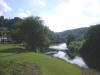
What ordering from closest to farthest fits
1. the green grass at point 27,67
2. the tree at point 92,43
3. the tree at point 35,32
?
the green grass at point 27,67
the tree at point 35,32
the tree at point 92,43

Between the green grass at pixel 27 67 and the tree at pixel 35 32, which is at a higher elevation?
the tree at pixel 35 32

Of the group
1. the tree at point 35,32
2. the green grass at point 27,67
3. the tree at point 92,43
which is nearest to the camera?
the green grass at point 27,67

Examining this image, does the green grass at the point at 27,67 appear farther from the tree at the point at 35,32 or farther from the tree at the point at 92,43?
the tree at the point at 92,43

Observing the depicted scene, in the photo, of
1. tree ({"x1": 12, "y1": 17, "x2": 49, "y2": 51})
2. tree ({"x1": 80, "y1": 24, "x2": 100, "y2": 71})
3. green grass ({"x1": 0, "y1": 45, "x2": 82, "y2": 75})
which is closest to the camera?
green grass ({"x1": 0, "y1": 45, "x2": 82, "y2": 75})

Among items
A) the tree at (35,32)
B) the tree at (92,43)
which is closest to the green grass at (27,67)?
the tree at (35,32)

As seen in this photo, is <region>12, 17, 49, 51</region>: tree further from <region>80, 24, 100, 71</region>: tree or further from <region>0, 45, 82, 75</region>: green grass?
<region>0, 45, 82, 75</region>: green grass

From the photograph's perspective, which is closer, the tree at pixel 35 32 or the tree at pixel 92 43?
the tree at pixel 35 32

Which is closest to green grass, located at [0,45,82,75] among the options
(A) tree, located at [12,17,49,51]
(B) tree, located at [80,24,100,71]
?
(A) tree, located at [12,17,49,51]

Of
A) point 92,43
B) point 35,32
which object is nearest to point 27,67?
point 35,32

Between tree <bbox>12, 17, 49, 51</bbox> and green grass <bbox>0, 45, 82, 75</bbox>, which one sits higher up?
tree <bbox>12, 17, 49, 51</bbox>

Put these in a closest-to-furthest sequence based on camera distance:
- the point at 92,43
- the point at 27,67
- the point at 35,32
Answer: the point at 27,67 → the point at 35,32 → the point at 92,43

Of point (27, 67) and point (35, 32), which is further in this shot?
point (35, 32)

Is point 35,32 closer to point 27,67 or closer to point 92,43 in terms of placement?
point 92,43

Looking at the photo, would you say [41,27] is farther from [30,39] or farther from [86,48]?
[86,48]
